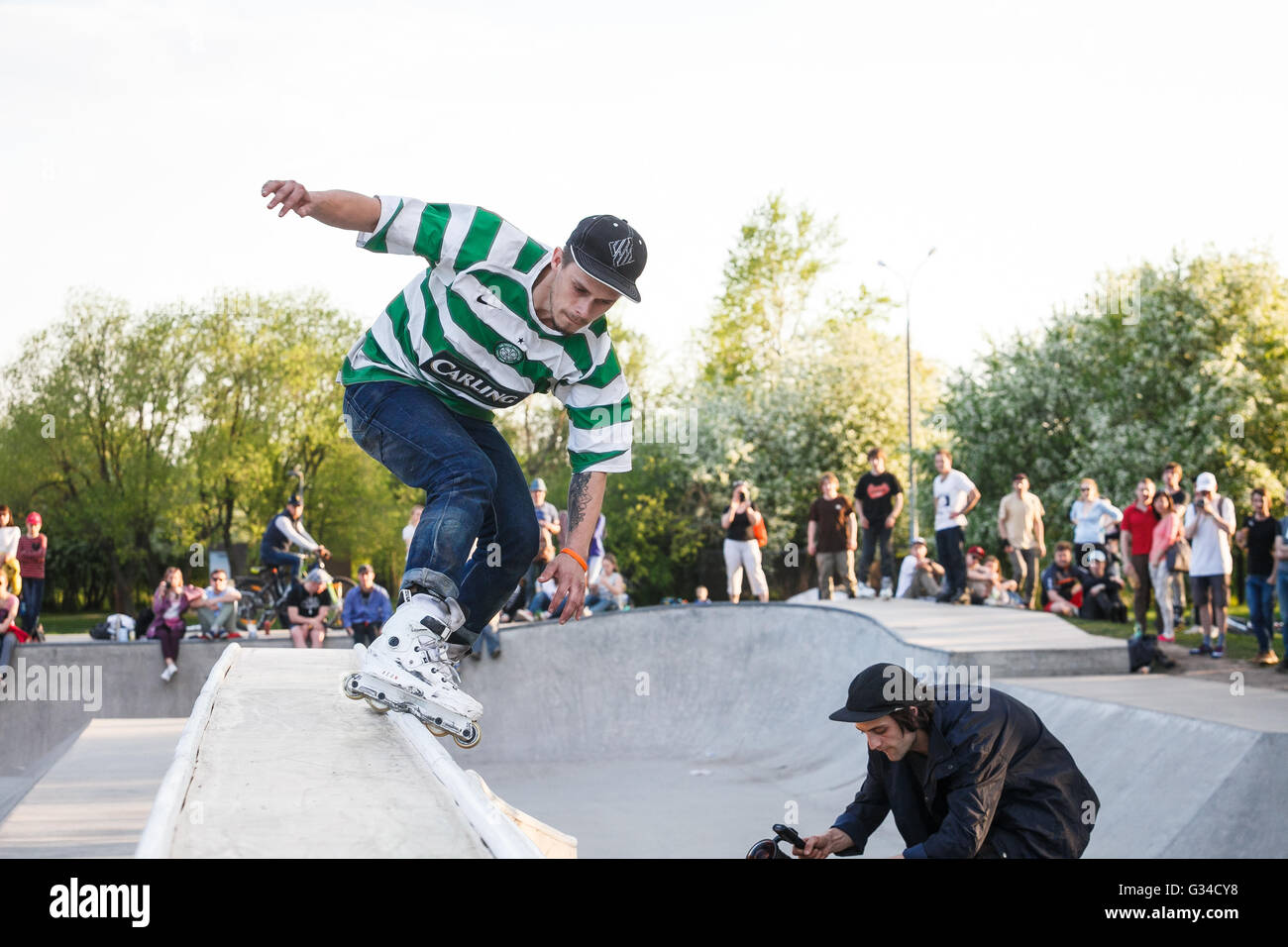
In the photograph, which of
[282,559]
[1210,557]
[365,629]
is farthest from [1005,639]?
[282,559]

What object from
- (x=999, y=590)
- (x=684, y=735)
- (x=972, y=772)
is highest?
(x=972, y=772)

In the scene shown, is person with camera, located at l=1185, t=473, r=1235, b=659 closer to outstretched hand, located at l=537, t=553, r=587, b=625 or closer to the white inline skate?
outstretched hand, located at l=537, t=553, r=587, b=625

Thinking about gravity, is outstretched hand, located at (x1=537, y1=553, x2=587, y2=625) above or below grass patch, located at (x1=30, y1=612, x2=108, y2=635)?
above

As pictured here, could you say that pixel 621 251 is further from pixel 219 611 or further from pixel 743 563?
pixel 219 611

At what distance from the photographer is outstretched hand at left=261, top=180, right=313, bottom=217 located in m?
3.43

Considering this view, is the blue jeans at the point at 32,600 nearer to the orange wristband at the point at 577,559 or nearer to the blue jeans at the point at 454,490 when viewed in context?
the blue jeans at the point at 454,490

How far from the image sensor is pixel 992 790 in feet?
12.6

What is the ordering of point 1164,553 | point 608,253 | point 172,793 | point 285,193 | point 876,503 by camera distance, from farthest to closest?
point 876,503 → point 1164,553 → point 608,253 → point 285,193 → point 172,793

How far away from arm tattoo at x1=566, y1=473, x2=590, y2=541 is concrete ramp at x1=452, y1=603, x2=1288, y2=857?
422 centimetres

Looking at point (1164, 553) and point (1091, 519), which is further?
point (1091, 519)

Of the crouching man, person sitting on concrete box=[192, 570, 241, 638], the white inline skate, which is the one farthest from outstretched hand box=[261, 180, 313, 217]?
person sitting on concrete box=[192, 570, 241, 638]

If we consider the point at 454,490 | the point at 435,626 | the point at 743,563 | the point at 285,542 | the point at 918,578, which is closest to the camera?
the point at 454,490

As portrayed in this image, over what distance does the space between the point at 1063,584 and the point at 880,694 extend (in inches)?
439

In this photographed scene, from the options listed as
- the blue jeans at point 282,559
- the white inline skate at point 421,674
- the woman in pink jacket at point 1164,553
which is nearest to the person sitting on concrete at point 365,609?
the blue jeans at point 282,559
